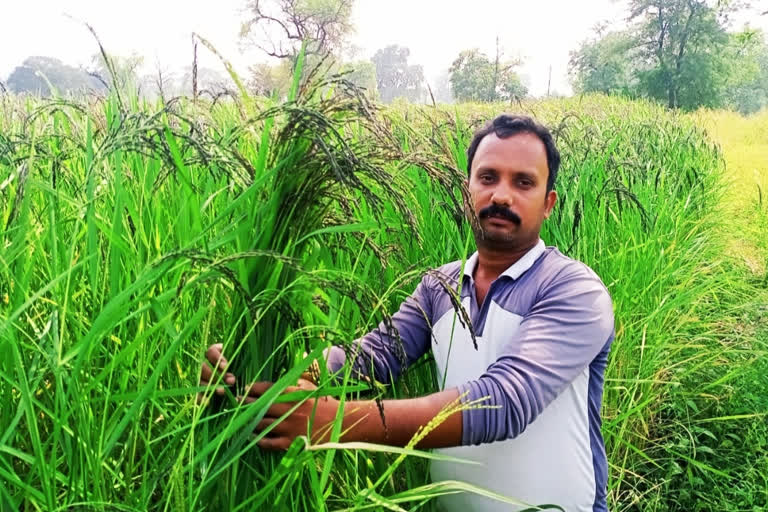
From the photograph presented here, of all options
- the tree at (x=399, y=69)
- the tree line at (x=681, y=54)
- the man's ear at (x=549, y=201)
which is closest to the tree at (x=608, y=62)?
the tree line at (x=681, y=54)

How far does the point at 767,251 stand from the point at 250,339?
18.4 ft

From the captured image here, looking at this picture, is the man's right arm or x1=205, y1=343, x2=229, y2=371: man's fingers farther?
the man's right arm

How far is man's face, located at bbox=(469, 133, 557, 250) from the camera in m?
1.68

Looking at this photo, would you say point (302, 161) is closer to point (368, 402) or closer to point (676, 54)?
point (368, 402)

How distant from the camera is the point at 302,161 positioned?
818 mm

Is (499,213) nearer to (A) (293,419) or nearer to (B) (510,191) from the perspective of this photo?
→ (B) (510,191)

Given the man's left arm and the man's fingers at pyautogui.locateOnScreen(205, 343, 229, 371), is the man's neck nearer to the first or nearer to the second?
the man's left arm

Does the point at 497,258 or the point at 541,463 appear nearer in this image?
the point at 541,463

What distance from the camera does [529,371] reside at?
52.1 inches

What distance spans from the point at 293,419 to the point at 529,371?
612mm

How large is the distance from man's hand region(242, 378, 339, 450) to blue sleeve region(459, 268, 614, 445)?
330 mm

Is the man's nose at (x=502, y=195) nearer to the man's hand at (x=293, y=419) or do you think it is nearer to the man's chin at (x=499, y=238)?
the man's chin at (x=499, y=238)

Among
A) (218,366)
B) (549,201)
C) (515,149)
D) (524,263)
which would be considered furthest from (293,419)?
(549,201)

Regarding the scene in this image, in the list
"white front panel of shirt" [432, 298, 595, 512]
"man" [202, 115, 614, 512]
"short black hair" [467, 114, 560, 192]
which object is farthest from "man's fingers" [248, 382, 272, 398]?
"short black hair" [467, 114, 560, 192]
